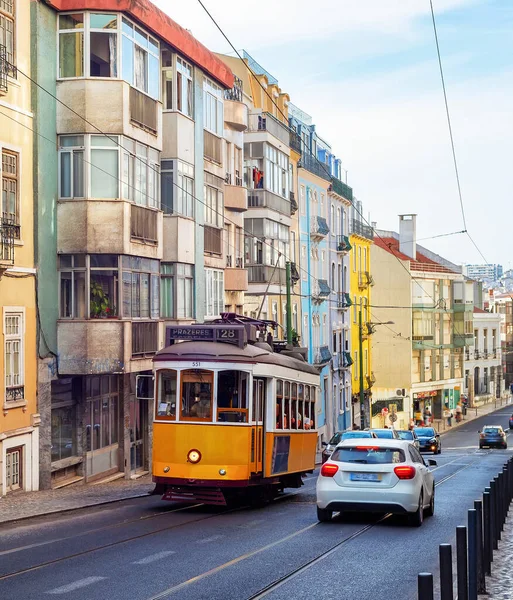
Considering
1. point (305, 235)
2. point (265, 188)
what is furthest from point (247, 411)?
point (305, 235)

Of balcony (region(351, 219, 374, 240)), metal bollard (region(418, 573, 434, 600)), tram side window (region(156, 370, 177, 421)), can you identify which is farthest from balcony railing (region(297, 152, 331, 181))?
metal bollard (region(418, 573, 434, 600))

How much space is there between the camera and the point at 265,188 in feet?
159

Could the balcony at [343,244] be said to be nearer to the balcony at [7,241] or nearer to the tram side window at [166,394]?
the balcony at [7,241]

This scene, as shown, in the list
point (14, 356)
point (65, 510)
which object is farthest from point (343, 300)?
point (65, 510)

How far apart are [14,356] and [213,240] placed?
44.8ft

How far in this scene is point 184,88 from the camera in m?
35.5

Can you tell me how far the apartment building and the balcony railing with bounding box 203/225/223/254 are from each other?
10.7 feet

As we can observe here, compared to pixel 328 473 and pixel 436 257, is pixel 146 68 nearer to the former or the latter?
pixel 328 473

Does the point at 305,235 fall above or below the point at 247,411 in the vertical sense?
above

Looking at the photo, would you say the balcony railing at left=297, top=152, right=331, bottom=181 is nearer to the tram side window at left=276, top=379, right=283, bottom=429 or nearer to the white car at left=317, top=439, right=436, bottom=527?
the tram side window at left=276, top=379, right=283, bottom=429

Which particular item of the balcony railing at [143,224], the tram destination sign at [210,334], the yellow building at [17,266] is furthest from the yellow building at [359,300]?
the tram destination sign at [210,334]

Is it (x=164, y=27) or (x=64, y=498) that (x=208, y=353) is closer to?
(x=64, y=498)

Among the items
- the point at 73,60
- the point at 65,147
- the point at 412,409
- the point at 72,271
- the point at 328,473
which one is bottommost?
the point at 412,409

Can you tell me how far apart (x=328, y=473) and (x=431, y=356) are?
77312 millimetres
